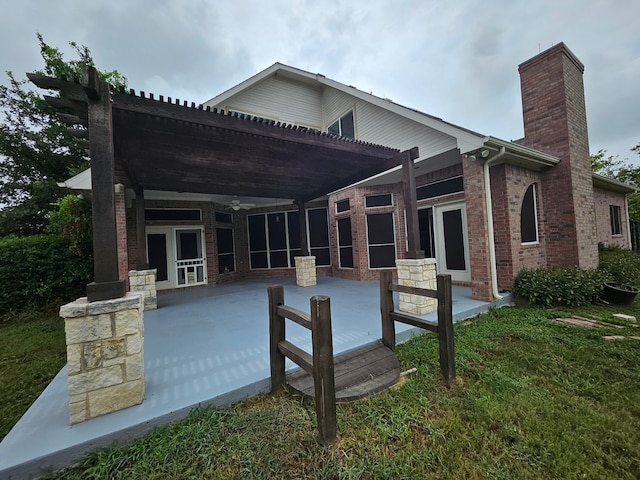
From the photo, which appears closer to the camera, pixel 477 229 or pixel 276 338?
pixel 276 338

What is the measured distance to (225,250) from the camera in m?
10.2

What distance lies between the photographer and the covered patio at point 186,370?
1.81 metres

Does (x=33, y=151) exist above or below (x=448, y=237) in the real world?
above

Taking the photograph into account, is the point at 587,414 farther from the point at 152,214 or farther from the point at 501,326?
the point at 152,214

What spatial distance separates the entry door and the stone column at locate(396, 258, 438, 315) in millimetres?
2576

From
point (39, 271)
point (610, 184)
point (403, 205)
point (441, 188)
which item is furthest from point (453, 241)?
point (39, 271)

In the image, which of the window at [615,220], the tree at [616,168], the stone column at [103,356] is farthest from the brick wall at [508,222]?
the tree at [616,168]

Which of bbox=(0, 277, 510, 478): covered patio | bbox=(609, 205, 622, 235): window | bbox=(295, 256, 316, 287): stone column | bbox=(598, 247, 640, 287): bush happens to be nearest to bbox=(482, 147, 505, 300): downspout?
bbox=(0, 277, 510, 478): covered patio

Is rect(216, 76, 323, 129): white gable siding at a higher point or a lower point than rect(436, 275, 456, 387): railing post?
higher

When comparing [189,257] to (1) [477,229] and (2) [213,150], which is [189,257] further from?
(1) [477,229]

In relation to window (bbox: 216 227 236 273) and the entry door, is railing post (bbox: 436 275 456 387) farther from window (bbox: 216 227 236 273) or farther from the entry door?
window (bbox: 216 227 236 273)

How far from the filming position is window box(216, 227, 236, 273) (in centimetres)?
990

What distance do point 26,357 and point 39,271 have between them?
146 inches

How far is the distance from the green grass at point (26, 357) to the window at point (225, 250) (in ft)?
15.3
